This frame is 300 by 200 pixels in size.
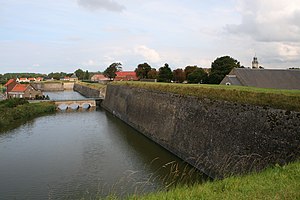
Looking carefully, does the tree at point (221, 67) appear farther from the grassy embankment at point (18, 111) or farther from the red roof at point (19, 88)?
the red roof at point (19, 88)

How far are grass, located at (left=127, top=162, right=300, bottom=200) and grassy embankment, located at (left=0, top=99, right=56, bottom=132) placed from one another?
18.7 meters

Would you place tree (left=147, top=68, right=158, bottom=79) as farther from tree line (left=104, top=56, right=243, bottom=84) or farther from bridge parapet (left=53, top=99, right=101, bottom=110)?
bridge parapet (left=53, top=99, right=101, bottom=110)

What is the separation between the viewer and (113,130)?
2006 centimetres

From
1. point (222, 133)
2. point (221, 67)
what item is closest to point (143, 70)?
point (221, 67)

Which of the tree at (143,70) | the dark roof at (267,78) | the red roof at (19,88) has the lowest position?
the red roof at (19,88)

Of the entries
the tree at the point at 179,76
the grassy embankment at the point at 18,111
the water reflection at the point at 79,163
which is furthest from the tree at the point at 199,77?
the grassy embankment at the point at 18,111

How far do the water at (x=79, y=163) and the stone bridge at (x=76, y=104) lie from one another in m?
11.2

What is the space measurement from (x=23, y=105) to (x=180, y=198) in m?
26.1

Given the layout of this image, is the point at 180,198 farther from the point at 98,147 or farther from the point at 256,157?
the point at 98,147

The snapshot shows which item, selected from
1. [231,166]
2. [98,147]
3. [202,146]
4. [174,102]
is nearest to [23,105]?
[98,147]

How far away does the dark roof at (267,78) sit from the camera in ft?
70.2

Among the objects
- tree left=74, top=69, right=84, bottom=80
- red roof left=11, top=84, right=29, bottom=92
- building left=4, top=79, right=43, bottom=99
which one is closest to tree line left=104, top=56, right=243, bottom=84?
building left=4, top=79, right=43, bottom=99

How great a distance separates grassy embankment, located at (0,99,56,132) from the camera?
834 inches

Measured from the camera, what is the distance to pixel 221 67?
2997 cm
